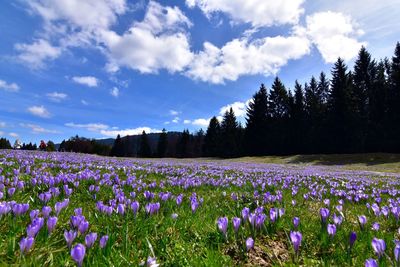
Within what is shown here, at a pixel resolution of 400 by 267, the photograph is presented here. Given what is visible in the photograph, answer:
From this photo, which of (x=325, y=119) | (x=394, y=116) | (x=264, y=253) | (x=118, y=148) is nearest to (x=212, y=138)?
(x=325, y=119)

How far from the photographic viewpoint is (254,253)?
9.93 feet

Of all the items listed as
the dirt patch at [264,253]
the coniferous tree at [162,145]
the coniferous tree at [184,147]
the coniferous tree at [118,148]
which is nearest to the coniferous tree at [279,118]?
the coniferous tree at [184,147]

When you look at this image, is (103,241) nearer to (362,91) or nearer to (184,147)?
(362,91)

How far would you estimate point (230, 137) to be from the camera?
8350cm

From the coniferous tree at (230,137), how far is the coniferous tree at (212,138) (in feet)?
12.0

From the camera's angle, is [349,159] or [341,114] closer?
[349,159]

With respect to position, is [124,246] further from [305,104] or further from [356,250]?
[305,104]

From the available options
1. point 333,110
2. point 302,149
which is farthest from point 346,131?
point 302,149

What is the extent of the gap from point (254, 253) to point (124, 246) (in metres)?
1.12

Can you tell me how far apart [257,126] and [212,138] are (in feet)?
57.6

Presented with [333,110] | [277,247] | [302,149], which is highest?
[333,110]

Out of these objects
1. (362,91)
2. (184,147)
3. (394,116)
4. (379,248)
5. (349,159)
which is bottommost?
(379,248)

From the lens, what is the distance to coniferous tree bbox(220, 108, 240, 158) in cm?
8175

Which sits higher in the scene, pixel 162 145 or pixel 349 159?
pixel 162 145
